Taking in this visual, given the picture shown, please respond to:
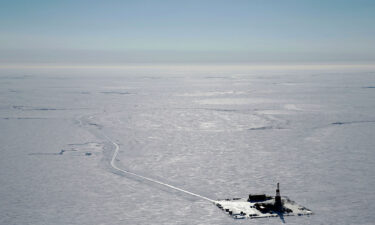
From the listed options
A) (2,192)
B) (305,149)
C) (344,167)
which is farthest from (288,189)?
(2,192)

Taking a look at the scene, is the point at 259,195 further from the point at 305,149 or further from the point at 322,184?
the point at 305,149

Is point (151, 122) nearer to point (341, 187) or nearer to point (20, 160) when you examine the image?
point (20, 160)

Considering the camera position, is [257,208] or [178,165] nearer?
[257,208]

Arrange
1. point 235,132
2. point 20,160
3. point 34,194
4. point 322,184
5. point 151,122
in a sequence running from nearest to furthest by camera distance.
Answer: point 34,194, point 322,184, point 20,160, point 235,132, point 151,122

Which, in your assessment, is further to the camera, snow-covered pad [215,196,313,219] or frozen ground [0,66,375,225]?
frozen ground [0,66,375,225]

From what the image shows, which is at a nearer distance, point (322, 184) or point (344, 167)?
point (322, 184)

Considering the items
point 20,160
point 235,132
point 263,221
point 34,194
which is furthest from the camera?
point 235,132

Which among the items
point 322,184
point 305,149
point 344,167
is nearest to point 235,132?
point 305,149

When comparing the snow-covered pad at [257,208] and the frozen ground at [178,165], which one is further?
the frozen ground at [178,165]
